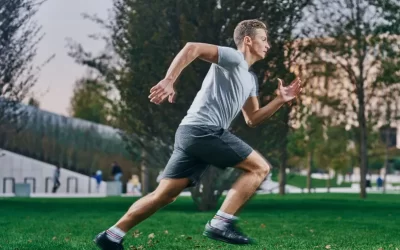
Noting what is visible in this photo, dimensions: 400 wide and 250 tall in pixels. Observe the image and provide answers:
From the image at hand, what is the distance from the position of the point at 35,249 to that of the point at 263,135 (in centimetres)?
1217

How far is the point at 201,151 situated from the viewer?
21.6 feet

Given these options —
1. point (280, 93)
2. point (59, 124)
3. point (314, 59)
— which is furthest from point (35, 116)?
point (280, 93)

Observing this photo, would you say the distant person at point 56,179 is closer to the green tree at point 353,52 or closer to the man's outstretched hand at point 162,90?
the green tree at point 353,52

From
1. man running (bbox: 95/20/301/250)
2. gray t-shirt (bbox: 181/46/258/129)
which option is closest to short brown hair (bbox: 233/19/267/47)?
man running (bbox: 95/20/301/250)

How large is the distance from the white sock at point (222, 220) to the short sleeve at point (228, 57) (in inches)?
49.1

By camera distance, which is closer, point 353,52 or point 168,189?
point 168,189

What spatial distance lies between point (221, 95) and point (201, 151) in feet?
1.61

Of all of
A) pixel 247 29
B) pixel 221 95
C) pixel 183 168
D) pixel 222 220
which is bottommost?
pixel 222 220

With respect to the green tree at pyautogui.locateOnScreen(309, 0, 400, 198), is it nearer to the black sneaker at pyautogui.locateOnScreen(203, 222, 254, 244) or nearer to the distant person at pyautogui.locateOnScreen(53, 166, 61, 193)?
the distant person at pyautogui.locateOnScreen(53, 166, 61, 193)

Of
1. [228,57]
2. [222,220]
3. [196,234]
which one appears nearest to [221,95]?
[228,57]

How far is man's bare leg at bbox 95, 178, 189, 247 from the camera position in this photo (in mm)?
6598

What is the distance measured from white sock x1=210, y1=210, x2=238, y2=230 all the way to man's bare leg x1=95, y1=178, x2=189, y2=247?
15.0 inches

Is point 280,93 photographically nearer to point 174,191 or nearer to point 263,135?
point 174,191

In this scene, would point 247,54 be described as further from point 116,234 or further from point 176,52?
point 176,52
